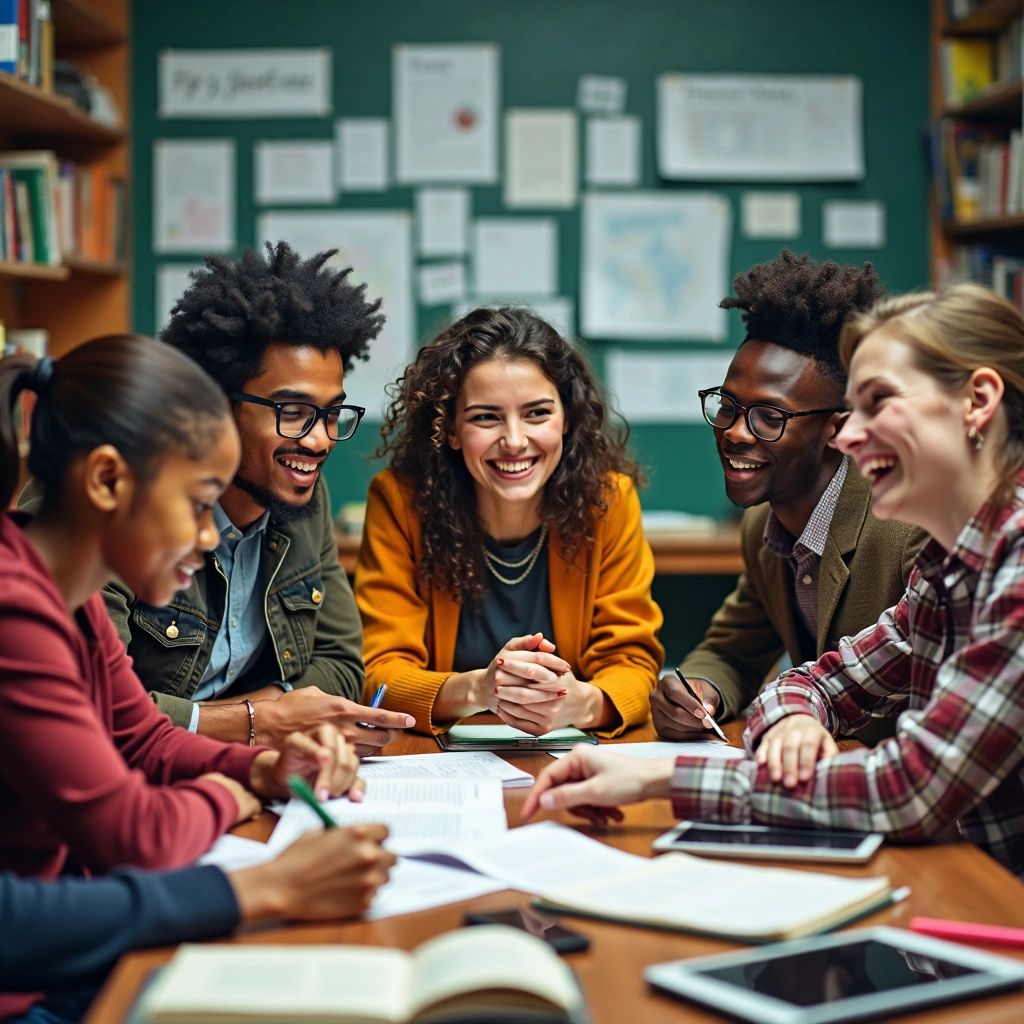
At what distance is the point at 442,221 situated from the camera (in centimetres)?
410

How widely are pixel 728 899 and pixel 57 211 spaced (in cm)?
315

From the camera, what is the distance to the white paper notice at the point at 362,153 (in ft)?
13.4

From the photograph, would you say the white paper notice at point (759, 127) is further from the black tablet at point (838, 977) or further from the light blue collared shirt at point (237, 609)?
the black tablet at point (838, 977)

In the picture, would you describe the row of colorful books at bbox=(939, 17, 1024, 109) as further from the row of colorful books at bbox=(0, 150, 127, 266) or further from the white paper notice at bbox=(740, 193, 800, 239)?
the row of colorful books at bbox=(0, 150, 127, 266)

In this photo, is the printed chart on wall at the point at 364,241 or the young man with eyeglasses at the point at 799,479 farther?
the printed chart on wall at the point at 364,241

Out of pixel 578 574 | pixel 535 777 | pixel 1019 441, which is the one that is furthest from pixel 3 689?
pixel 578 574

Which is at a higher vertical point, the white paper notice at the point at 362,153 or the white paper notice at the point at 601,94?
the white paper notice at the point at 601,94

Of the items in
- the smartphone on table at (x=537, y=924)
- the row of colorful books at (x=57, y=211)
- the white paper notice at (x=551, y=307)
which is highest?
the row of colorful books at (x=57, y=211)

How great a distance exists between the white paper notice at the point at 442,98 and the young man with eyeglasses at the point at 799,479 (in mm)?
2028

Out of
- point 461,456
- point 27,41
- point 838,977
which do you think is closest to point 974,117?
point 461,456

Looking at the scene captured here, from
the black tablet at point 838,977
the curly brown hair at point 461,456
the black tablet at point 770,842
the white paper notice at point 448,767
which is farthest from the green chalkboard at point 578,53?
the black tablet at point 838,977

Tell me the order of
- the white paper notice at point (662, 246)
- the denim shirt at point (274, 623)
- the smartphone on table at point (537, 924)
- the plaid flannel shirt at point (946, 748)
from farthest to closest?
the white paper notice at point (662, 246) < the denim shirt at point (274, 623) < the plaid flannel shirt at point (946, 748) < the smartphone on table at point (537, 924)

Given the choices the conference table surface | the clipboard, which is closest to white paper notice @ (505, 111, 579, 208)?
the clipboard

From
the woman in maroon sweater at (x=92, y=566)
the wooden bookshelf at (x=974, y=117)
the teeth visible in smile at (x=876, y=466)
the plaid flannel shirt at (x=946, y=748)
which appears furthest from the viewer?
the wooden bookshelf at (x=974, y=117)
